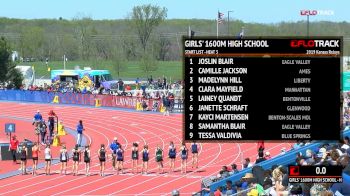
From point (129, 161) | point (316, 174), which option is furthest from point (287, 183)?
point (129, 161)

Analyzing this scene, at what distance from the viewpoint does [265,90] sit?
1216 centimetres

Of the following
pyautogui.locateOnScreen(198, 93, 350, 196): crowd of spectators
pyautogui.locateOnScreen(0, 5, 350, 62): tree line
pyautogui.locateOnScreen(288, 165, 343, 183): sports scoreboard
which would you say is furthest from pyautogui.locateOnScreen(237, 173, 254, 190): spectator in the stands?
pyautogui.locateOnScreen(0, 5, 350, 62): tree line

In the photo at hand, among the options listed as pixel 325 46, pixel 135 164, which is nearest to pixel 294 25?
pixel 135 164

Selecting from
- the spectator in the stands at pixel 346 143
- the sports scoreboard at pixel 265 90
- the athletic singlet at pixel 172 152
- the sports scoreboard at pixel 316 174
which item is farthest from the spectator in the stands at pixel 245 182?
the athletic singlet at pixel 172 152

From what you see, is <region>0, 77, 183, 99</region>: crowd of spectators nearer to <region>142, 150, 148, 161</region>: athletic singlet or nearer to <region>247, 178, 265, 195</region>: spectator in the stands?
<region>142, 150, 148, 161</region>: athletic singlet

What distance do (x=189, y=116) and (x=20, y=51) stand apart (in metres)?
101

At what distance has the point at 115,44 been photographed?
110 meters

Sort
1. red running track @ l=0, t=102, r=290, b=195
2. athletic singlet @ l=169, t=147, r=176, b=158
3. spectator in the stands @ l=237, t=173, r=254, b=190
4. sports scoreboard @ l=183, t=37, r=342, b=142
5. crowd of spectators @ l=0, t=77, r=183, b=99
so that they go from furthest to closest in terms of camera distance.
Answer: crowd of spectators @ l=0, t=77, r=183, b=99
athletic singlet @ l=169, t=147, r=176, b=158
red running track @ l=0, t=102, r=290, b=195
spectator in the stands @ l=237, t=173, r=254, b=190
sports scoreboard @ l=183, t=37, r=342, b=142

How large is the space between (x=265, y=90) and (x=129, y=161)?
18.0 m

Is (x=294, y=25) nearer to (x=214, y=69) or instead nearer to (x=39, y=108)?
(x=39, y=108)

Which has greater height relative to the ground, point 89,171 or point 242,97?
point 242,97

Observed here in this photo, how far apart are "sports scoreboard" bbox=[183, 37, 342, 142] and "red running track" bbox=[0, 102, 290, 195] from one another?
38.4 ft

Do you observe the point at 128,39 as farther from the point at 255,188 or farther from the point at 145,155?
the point at 255,188

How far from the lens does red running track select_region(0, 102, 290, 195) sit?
80.1ft
